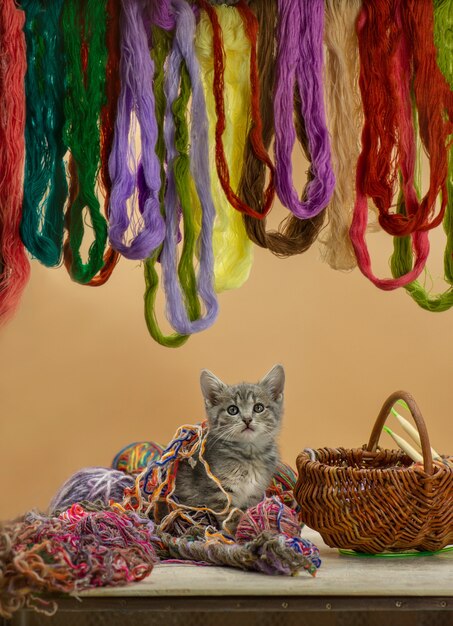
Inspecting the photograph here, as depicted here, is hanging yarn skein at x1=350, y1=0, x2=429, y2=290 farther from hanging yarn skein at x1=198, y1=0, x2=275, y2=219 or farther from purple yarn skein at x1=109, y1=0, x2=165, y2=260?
purple yarn skein at x1=109, y1=0, x2=165, y2=260

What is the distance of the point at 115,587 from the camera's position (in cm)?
147

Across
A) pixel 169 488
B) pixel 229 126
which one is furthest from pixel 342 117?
pixel 169 488

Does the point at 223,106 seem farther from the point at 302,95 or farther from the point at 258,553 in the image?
the point at 258,553

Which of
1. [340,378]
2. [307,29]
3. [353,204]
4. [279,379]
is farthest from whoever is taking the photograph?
[340,378]

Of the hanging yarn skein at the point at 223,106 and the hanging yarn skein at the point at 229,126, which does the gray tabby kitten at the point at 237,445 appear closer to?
the hanging yarn skein at the point at 229,126

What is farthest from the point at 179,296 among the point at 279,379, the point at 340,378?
the point at 340,378

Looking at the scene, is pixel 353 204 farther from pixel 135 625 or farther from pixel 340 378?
pixel 340 378

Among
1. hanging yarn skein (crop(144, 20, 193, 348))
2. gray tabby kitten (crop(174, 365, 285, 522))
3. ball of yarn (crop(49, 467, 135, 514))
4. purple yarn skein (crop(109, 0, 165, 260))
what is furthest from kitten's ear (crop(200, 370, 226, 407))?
purple yarn skein (crop(109, 0, 165, 260))

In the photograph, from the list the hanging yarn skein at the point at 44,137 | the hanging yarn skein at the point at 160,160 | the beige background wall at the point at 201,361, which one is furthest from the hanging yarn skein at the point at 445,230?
the beige background wall at the point at 201,361

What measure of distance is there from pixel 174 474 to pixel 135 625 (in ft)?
1.17

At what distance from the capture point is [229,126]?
1698 millimetres

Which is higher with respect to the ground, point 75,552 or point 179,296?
point 179,296

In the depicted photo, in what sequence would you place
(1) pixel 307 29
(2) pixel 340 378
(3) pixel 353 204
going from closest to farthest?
(1) pixel 307 29 < (3) pixel 353 204 < (2) pixel 340 378

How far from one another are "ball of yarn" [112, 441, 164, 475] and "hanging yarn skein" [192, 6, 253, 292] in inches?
23.5
